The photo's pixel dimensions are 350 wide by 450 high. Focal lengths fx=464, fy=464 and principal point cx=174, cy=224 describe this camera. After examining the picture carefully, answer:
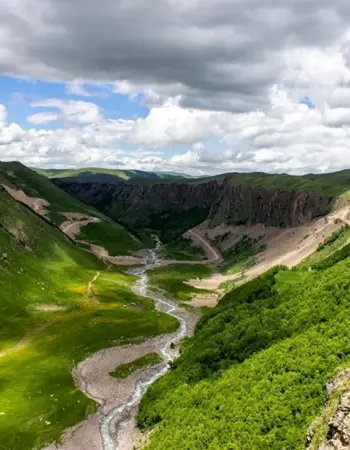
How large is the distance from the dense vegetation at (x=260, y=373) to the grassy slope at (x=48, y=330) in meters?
17.2

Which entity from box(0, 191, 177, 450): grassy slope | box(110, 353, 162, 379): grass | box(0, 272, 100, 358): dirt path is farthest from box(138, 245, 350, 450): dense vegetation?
box(0, 272, 100, 358): dirt path

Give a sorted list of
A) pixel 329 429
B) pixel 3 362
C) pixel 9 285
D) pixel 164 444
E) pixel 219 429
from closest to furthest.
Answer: pixel 329 429, pixel 219 429, pixel 164 444, pixel 3 362, pixel 9 285

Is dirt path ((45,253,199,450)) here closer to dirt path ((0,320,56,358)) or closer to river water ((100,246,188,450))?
river water ((100,246,188,450))

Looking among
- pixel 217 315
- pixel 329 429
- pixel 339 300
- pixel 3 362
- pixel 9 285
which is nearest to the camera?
pixel 329 429

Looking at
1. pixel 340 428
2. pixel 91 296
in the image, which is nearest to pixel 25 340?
pixel 91 296

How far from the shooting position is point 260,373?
188 feet

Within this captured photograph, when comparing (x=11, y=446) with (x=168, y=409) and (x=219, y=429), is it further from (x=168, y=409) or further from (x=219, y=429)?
(x=219, y=429)

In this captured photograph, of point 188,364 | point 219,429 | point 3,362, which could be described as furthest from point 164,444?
point 3,362

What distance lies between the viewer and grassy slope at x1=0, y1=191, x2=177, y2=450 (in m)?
73.2

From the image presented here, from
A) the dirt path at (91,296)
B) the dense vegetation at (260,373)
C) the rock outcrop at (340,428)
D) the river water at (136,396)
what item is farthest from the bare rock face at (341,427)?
the dirt path at (91,296)

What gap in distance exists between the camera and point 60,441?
6638 centimetres

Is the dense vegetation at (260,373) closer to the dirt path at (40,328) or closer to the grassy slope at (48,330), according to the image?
the grassy slope at (48,330)

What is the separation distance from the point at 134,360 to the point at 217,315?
2160 cm

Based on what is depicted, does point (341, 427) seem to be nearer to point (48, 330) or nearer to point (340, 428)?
point (340, 428)
